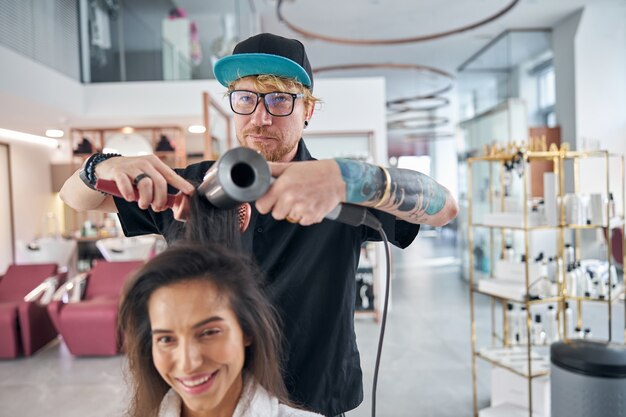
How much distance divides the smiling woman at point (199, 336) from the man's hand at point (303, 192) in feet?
0.70

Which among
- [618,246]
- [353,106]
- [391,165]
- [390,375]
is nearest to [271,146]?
[390,375]

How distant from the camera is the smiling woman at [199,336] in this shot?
0.75 meters

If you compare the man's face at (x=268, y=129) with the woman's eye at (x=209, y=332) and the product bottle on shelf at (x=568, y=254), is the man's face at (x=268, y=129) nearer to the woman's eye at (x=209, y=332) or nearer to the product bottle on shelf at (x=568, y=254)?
the woman's eye at (x=209, y=332)

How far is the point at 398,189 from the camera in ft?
2.38

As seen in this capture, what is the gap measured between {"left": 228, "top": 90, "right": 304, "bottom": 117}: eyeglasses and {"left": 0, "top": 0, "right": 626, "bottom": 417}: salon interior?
2058mm

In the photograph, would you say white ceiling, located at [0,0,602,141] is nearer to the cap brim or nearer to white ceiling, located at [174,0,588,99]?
white ceiling, located at [174,0,588,99]

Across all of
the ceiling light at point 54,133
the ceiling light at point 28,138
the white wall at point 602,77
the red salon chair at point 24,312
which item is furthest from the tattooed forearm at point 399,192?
the ceiling light at point 54,133

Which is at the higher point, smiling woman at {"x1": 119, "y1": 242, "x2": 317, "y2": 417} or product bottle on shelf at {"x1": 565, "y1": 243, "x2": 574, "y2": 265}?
smiling woman at {"x1": 119, "y1": 242, "x2": 317, "y2": 417}

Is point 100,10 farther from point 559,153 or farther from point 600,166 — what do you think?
point 600,166

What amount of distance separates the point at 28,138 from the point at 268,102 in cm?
663

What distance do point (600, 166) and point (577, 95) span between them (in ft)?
3.03

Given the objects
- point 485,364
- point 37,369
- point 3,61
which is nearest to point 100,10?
point 3,61

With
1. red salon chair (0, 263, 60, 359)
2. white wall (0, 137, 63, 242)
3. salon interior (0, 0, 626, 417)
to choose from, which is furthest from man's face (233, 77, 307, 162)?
white wall (0, 137, 63, 242)

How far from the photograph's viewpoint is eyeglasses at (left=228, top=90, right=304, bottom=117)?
0.92 m
